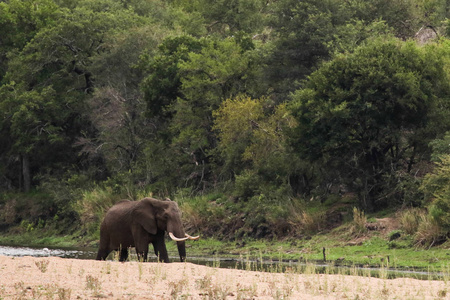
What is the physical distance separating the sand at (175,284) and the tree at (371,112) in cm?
1379

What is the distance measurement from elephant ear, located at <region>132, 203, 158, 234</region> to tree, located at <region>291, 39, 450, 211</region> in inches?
398

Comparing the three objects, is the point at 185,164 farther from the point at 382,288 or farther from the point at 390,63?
the point at 382,288

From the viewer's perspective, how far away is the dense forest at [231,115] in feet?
98.9

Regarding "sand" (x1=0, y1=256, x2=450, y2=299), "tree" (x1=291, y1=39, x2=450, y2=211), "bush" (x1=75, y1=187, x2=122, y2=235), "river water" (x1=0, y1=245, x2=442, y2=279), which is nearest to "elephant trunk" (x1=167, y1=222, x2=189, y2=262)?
"river water" (x1=0, y1=245, x2=442, y2=279)

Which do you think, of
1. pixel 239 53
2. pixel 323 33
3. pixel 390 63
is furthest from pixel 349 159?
pixel 239 53

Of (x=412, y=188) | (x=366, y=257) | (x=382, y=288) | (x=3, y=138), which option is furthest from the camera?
(x=3, y=138)

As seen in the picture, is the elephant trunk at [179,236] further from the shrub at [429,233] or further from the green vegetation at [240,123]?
the shrub at [429,233]

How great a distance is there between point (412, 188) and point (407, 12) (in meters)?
21.0

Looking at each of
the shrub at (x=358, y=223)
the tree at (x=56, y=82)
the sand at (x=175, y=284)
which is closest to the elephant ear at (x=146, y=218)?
the sand at (x=175, y=284)

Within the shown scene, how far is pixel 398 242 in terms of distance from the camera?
2642cm

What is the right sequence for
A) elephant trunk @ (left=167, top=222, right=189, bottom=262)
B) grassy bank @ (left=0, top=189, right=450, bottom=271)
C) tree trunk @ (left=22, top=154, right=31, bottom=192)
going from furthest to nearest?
1. tree trunk @ (left=22, top=154, right=31, bottom=192)
2. grassy bank @ (left=0, top=189, right=450, bottom=271)
3. elephant trunk @ (left=167, top=222, right=189, bottom=262)

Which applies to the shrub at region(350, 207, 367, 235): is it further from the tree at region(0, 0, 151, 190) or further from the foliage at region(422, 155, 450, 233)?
the tree at region(0, 0, 151, 190)

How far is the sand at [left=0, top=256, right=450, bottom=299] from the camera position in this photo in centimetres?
1307

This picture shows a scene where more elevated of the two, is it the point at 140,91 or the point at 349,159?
the point at 140,91
